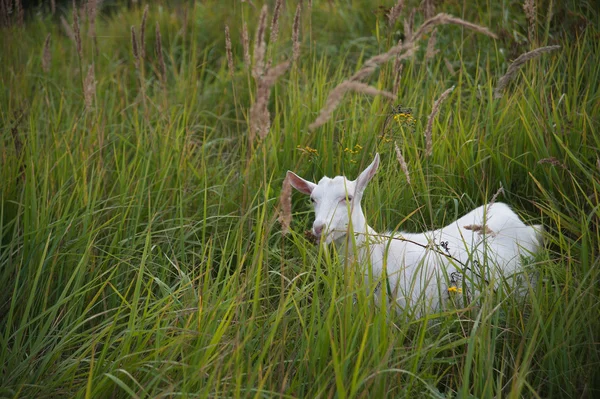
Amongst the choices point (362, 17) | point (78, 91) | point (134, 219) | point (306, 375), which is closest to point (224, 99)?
point (78, 91)

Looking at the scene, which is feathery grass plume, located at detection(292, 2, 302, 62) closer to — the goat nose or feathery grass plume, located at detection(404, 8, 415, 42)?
feathery grass plume, located at detection(404, 8, 415, 42)

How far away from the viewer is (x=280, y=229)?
3637mm

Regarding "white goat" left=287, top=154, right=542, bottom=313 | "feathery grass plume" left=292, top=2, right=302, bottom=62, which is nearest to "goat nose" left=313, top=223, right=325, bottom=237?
"white goat" left=287, top=154, right=542, bottom=313

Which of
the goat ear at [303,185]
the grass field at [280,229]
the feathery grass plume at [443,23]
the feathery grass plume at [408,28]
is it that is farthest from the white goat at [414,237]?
the feathery grass plume at [443,23]

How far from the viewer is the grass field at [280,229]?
2170 mm

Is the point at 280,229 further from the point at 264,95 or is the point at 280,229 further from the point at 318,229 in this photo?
the point at 264,95

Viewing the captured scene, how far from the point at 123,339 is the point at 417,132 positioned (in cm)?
227

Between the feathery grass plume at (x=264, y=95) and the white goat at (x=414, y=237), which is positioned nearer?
the feathery grass plume at (x=264, y=95)

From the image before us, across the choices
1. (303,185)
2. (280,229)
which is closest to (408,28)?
(303,185)

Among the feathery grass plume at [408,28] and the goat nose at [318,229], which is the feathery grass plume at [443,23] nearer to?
the feathery grass plume at [408,28]

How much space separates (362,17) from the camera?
6453 millimetres

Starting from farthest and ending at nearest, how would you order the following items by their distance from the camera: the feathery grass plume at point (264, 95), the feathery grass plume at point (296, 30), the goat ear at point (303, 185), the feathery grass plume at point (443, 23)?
the goat ear at point (303, 185) < the feathery grass plume at point (296, 30) < the feathery grass plume at point (443, 23) < the feathery grass plume at point (264, 95)

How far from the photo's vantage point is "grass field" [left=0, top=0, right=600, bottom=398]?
7.12 feet

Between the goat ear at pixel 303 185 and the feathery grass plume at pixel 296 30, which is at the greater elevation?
the feathery grass plume at pixel 296 30
